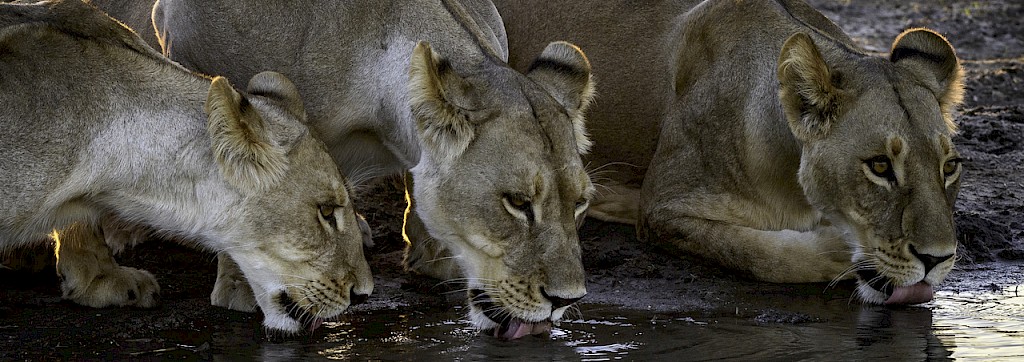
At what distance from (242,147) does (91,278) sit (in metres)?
1.38

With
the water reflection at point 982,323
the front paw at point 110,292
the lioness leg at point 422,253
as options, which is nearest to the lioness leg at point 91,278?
the front paw at point 110,292

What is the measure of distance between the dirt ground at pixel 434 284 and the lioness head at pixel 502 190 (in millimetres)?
912

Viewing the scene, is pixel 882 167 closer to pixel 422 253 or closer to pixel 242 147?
pixel 422 253

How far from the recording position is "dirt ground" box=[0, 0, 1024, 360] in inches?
259

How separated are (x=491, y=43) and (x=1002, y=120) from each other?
4959 mm

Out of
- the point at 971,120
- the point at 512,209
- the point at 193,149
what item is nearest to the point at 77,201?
the point at 193,149

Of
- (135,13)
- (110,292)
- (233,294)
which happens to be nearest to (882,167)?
(233,294)

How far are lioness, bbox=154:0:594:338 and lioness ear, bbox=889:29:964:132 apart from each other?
1.60 metres

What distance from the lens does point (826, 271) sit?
7355 mm

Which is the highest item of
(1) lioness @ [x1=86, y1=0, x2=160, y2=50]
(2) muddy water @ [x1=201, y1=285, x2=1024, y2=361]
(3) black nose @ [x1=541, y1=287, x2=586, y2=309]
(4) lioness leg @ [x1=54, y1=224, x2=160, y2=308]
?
(1) lioness @ [x1=86, y1=0, x2=160, y2=50]

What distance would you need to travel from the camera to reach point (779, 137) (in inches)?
297

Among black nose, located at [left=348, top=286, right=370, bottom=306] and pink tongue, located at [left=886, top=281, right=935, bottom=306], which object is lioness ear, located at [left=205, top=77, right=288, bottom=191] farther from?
pink tongue, located at [left=886, top=281, right=935, bottom=306]

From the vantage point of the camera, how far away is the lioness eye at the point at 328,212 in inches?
249

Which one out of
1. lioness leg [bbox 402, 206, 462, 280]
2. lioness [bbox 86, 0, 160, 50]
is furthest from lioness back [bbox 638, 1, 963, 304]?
lioness [bbox 86, 0, 160, 50]
